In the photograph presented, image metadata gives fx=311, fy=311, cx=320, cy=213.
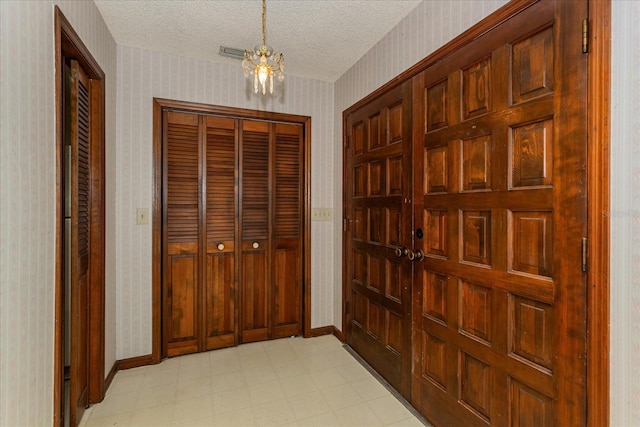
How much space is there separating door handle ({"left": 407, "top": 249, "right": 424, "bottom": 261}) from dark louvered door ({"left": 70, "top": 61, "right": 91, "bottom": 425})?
188cm

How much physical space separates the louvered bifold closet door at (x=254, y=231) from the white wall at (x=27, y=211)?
1495mm

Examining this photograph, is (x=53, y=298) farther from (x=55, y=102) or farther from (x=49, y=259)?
(x=55, y=102)

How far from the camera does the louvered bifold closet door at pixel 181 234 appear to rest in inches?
99.2

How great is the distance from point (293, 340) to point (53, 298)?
1.96 m

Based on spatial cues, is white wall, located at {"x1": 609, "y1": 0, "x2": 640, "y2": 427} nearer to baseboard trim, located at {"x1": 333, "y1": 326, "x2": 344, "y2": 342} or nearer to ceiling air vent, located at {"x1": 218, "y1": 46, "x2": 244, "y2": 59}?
baseboard trim, located at {"x1": 333, "y1": 326, "x2": 344, "y2": 342}

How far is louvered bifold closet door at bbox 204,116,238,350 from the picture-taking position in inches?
104

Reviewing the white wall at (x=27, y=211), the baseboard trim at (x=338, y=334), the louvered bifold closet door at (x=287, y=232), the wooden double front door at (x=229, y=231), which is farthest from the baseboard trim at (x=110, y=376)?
the baseboard trim at (x=338, y=334)

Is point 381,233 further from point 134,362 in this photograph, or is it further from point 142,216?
point 134,362

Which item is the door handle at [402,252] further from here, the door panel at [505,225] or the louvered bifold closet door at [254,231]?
the louvered bifold closet door at [254,231]

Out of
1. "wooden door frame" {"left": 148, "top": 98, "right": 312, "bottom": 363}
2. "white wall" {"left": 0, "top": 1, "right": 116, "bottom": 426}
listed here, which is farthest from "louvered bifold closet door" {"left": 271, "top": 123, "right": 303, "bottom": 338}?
"white wall" {"left": 0, "top": 1, "right": 116, "bottom": 426}

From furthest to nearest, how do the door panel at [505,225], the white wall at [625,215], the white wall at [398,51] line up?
the white wall at [398,51] < the door panel at [505,225] < the white wall at [625,215]

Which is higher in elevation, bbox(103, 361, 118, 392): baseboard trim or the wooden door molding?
the wooden door molding

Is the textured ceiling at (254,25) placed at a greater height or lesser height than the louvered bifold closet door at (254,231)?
greater

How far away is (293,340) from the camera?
2.87 metres
